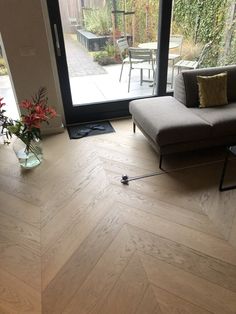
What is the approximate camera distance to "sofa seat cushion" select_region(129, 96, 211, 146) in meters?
2.21

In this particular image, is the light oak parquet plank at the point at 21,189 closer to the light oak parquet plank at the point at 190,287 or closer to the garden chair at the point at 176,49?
the light oak parquet plank at the point at 190,287

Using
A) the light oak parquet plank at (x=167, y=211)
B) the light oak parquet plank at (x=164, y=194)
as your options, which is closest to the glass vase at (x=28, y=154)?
the light oak parquet plank at (x=164, y=194)

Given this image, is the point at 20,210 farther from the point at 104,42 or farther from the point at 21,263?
the point at 104,42

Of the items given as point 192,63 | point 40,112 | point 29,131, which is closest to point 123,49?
point 192,63

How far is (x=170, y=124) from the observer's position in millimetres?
2232

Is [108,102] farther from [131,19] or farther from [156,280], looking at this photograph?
[156,280]

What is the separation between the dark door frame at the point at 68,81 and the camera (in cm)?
274

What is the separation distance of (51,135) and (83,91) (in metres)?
0.76

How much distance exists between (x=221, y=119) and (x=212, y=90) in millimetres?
403

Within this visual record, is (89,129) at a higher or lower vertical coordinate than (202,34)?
→ lower

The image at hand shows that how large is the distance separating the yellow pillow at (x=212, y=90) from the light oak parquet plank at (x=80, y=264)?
152cm

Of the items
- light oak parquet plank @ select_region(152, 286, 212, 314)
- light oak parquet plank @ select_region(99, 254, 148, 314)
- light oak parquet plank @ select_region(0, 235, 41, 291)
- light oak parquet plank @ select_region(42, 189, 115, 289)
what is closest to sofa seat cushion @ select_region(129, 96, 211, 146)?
light oak parquet plank @ select_region(42, 189, 115, 289)

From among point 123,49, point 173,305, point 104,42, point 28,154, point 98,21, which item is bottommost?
point 173,305

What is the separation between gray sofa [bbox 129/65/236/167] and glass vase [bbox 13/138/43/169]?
1068 millimetres
